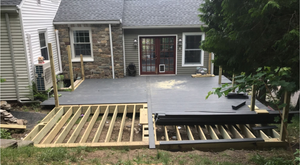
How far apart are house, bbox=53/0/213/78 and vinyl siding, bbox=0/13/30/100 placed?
9.35 ft

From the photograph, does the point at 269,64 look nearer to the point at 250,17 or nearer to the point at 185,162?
the point at 250,17

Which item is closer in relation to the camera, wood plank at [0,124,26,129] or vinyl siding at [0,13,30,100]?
wood plank at [0,124,26,129]

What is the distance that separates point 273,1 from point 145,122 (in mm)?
3797

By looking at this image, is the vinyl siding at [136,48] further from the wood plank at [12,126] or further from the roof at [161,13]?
the wood plank at [12,126]

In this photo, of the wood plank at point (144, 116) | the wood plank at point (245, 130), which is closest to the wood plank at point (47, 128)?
the wood plank at point (144, 116)

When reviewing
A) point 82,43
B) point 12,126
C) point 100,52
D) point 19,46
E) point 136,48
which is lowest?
point 12,126

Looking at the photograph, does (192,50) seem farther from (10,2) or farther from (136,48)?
(10,2)

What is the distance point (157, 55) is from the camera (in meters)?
10.8

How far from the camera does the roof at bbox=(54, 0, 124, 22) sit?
9.73 m

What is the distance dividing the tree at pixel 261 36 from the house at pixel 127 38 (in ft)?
22.9

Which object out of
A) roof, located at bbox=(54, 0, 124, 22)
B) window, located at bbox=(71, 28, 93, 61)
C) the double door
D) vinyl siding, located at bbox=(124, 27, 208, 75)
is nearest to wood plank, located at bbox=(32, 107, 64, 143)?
window, located at bbox=(71, 28, 93, 61)

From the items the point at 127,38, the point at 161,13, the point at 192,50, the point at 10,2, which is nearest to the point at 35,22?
the point at 10,2

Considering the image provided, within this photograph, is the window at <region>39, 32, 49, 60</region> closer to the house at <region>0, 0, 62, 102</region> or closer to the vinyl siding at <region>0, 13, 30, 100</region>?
the house at <region>0, 0, 62, 102</region>

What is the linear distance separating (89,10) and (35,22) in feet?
9.78
